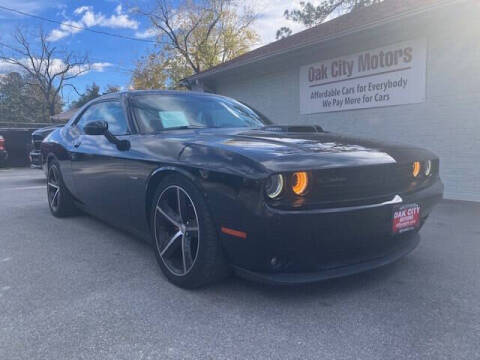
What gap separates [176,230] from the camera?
2.49 m

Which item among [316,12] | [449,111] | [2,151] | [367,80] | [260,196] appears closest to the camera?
[260,196]

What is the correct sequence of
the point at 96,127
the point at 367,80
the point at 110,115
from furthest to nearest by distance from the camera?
the point at 367,80 < the point at 110,115 < the point at 96,127

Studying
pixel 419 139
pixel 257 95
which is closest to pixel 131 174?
pixel 419 139

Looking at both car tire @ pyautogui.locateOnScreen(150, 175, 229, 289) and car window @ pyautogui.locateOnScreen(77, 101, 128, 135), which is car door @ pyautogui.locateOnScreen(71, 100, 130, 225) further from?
car tire @ pyautogui.locateOnScreen(150, 175, 229, 289)

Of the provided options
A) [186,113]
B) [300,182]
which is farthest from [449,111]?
[300,182]

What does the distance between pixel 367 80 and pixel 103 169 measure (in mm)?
5115

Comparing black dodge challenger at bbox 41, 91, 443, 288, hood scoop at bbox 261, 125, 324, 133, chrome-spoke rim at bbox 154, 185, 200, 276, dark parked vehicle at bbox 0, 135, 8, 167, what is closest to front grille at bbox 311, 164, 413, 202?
black dodge challenger at bbox 41, 91, 443, 288

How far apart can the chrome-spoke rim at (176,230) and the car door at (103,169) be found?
21.3 inches

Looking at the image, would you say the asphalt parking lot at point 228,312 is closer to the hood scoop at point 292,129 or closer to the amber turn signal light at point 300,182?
the amber turn signal light at point 300,182

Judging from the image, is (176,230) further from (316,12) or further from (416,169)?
(316,12)

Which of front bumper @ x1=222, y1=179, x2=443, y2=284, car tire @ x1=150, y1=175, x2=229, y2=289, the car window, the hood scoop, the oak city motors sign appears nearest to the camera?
front bumper @ x1=222, y1=179, x2=443, y2=284

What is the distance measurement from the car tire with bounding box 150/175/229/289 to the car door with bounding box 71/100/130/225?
55 centimetres

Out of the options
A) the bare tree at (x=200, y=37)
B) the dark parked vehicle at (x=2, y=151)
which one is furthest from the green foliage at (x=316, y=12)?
the dark parked vehicle at (x=2, y=151)

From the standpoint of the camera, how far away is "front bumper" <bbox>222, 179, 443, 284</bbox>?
1890 millimetres
